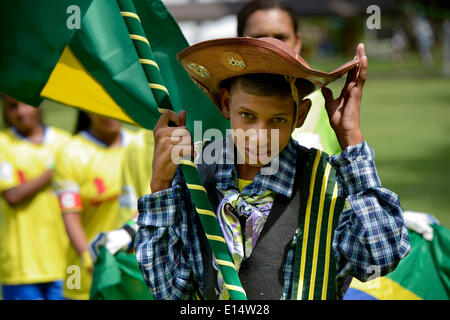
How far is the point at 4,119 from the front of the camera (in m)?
4.65

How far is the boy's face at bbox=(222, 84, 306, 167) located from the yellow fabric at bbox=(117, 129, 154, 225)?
193 centimetres

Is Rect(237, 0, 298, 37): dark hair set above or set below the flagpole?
above

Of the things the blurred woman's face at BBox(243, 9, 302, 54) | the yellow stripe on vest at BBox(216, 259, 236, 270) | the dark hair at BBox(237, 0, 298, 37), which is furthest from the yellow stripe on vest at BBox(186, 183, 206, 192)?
the dark hair at BBox(237, 0, 298, 37)

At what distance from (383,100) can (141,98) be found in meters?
16.4

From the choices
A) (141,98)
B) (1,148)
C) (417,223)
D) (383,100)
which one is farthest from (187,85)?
(383,100)

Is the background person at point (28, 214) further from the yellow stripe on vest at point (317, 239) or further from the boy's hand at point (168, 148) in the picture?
the yellow stripe on vest at point (317, 239)

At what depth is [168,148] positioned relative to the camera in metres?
1.90

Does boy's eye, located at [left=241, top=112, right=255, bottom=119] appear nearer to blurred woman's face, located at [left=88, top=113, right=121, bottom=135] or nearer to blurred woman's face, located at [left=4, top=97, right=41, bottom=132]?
blurred woman's face, located at [left=88, top=113, right=121, bottom=135]

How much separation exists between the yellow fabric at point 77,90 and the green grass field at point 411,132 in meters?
5.20

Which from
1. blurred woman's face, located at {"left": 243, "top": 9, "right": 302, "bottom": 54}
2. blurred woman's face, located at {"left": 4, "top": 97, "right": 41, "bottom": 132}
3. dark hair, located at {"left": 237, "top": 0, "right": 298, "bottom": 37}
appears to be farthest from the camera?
blurred woman's face, located at {"left": 4, "top": 97, "right": 41, "bottom": 132}

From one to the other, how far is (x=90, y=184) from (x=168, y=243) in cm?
237

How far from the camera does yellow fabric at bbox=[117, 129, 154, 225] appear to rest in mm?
3861

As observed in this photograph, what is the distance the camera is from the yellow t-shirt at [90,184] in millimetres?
4215

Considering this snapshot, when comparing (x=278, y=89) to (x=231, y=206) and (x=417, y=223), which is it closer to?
(x=231, y=206)
